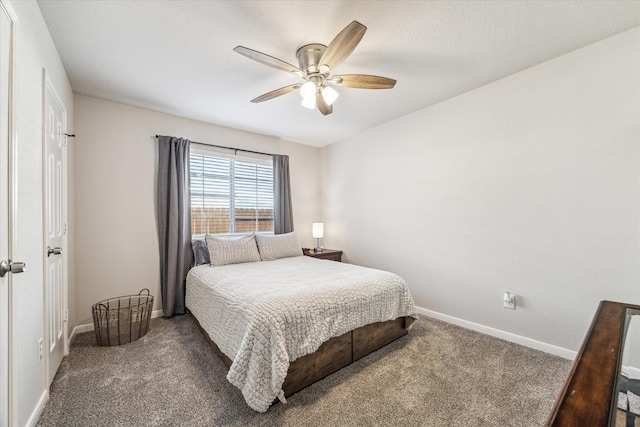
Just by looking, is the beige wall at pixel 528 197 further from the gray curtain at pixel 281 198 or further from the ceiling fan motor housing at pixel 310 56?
the ceiling fan motor housing at pixel 310 56

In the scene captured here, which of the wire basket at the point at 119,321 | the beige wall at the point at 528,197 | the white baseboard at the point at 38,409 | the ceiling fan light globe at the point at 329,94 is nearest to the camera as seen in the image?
the white baseboard at the point at 38,409

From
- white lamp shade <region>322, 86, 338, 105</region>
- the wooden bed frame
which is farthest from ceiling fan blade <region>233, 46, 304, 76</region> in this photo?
the wooden bed frame

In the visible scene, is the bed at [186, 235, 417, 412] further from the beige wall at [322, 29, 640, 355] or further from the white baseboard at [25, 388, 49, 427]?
the white baseboard at [25, 388, 49, 427]

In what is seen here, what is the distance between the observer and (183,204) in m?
3.27

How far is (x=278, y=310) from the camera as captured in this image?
173cm

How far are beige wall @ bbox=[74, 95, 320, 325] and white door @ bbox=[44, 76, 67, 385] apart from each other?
1.99 feet

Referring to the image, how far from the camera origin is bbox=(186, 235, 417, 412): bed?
1596 millimetres

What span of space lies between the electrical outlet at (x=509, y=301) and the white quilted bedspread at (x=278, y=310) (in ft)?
2.84

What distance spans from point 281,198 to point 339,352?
2625 millimetres

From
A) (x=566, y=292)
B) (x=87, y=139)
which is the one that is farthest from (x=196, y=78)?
(x=566, y=292)

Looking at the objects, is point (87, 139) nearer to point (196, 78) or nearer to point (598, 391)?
point (196, 78)

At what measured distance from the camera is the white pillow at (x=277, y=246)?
11.5ft

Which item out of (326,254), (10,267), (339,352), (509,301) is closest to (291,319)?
(339,352)

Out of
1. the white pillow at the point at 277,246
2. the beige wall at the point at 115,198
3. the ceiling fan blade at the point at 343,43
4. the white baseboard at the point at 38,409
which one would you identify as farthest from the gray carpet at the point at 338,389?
the ceiling fan blade at the point at 343,43
